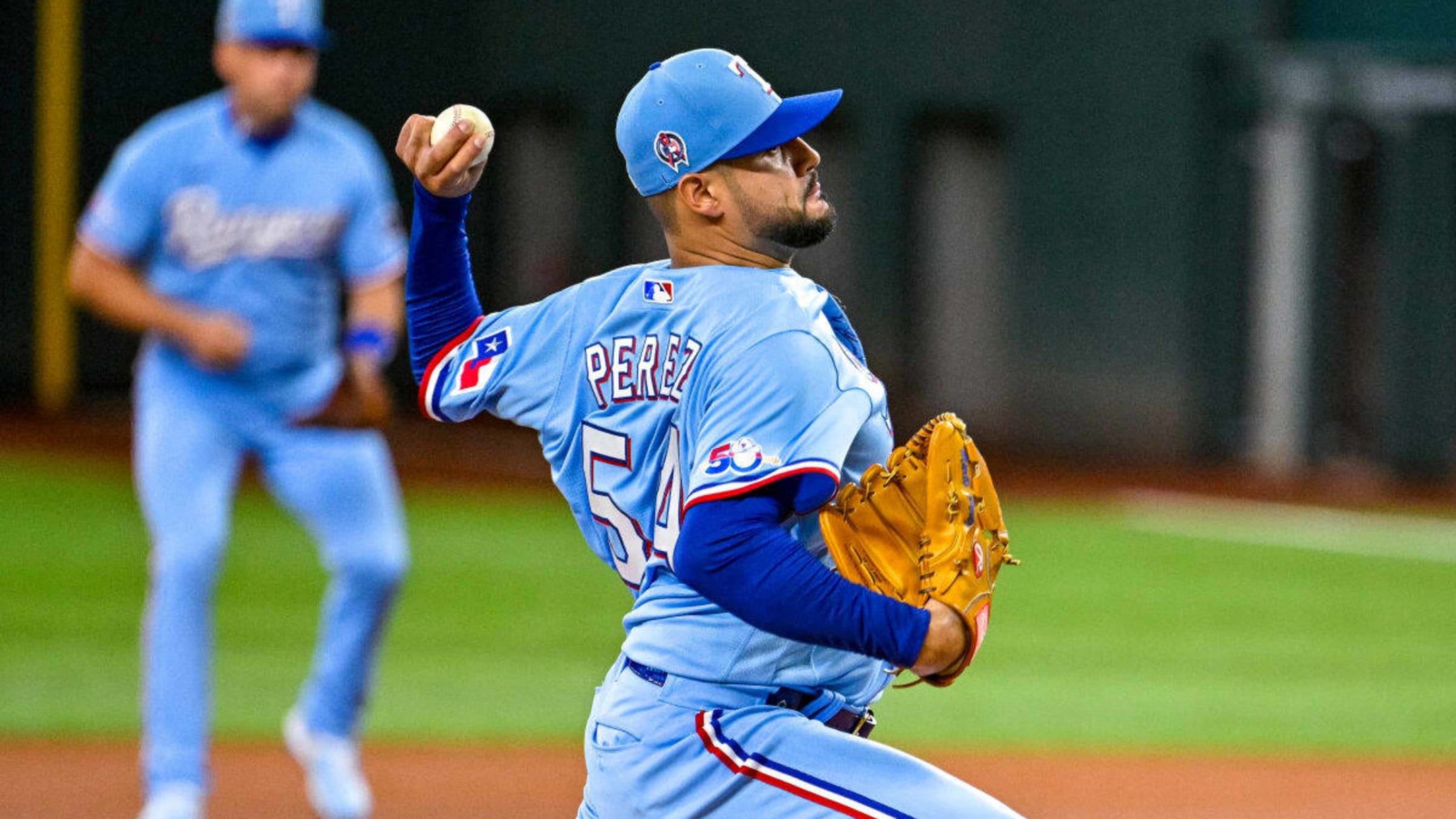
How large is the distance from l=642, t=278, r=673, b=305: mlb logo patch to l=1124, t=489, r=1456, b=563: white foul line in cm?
1026

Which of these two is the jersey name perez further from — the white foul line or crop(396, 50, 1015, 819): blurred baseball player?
the white foul line

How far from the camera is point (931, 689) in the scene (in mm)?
8406

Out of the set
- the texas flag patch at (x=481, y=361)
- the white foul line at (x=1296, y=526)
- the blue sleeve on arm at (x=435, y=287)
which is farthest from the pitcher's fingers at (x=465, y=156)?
the white foul line at (x=1296, y=526)

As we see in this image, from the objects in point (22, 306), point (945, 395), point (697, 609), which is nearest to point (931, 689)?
point (697, 609)

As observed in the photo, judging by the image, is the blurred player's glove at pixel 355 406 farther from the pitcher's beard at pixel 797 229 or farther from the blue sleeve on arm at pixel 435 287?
the pitcher's beard at pixel 797 229

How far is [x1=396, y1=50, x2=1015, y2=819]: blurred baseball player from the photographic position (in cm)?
252

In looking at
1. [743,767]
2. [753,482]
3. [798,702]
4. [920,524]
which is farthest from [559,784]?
[753,482]

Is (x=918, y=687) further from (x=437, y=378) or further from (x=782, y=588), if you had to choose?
(x=782, y=588)

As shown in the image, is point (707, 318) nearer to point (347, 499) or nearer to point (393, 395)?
point (347, 499)

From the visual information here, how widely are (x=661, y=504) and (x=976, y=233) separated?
16511 mm

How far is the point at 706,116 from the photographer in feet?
8.92

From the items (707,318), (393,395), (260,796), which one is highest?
(707,318)

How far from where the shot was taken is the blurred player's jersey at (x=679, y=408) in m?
2.57

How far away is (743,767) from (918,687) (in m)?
5.88
